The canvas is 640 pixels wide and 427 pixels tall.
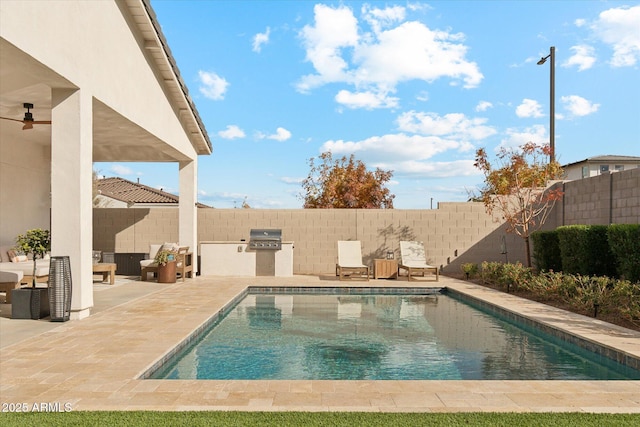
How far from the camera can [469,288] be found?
11469mm

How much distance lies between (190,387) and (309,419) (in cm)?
130

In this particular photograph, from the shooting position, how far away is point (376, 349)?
20.9 feet

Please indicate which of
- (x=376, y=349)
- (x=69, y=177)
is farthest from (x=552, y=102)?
(x=69, y=177)

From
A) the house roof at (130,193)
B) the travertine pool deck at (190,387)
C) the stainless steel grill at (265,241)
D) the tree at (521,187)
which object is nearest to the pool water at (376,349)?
the travertine pool deck at (190,387)

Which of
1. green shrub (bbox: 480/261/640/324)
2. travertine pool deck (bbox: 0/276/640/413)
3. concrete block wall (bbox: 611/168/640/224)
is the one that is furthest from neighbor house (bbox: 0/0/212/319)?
concrete block wall (bbox: 611/168/640/224)

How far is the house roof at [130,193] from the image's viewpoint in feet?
100

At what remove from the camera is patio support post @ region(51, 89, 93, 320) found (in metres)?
7.01

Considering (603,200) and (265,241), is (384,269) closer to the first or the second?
(265,241)

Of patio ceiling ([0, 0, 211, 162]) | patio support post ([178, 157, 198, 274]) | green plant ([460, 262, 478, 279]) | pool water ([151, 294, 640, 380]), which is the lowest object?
pool water ([151, 294, 640, 380])

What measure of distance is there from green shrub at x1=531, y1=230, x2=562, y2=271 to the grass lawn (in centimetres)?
870

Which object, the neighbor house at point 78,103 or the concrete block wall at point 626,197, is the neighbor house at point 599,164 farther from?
the neighbor house at point 78,103

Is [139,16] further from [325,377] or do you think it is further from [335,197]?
[335,197]

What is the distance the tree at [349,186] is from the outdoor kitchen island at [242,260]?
12445 mm

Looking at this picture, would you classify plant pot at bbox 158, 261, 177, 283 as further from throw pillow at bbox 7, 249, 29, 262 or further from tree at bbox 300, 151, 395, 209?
tree at bbox 300, 151, 395, 209
